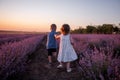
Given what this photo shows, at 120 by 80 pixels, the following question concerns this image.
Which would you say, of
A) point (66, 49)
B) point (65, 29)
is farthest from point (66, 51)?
point (65, 29)

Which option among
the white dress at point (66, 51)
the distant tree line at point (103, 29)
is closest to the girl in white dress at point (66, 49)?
the white dress at point (66, 51)

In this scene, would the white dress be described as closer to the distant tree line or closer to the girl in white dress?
the girl in white dress

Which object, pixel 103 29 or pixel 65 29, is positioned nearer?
pixel 65 29

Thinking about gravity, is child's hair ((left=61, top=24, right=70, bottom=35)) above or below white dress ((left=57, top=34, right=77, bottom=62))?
above

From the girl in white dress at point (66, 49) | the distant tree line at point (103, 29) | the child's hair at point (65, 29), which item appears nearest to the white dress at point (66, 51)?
the girl in white dress at point (66, 49)

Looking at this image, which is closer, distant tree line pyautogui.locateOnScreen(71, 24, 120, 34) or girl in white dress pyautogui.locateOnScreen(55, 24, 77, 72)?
girl in white dress pyautogui.locateOnScreen(55, 24, 77, 72)

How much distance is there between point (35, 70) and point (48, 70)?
40 cm

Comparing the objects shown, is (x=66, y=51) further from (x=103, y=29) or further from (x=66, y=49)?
(x=103, y=29)

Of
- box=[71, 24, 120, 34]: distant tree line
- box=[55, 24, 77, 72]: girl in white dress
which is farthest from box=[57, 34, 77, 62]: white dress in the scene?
box=[71, 24, 120, 34]: distant tree line

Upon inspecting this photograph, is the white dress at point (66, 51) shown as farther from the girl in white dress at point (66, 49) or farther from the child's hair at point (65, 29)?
the child's hair at point (65, 29)

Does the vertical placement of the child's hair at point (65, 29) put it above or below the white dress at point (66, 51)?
above

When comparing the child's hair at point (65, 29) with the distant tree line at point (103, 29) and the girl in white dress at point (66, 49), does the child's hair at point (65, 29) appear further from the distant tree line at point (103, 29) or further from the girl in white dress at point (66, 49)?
the distant tree line at point (103, 29)

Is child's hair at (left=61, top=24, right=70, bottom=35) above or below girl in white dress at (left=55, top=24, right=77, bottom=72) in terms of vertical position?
above

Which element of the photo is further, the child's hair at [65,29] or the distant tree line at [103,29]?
the distant tree line at [103,29]
